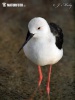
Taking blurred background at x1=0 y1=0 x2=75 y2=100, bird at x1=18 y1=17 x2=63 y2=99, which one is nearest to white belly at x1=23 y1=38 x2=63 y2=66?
bird at x1=18 y1=17 x2=63 y2=99

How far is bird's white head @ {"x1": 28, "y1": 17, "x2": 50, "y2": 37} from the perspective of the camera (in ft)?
10.2

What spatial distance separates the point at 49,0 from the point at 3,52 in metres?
1.62

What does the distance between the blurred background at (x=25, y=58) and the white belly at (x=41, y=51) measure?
47cm

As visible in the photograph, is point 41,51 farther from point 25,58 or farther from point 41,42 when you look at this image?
point 25,58

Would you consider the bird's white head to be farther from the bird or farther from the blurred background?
the blurred background

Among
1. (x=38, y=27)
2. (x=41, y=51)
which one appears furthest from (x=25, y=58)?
(x=38, y=27)

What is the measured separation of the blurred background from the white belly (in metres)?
0.47

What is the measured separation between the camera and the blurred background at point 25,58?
3.68 m

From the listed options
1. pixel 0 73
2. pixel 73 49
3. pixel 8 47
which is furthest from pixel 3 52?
pixel 73 49

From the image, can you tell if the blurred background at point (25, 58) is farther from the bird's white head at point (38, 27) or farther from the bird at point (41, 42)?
the bird's white head at point (38, 27)

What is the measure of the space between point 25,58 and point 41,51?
1.15 metres

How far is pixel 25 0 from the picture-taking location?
19.0ft

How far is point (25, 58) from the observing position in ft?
14.4

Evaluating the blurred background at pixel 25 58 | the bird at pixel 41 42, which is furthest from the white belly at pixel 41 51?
the blurred background at pixel 25 58
